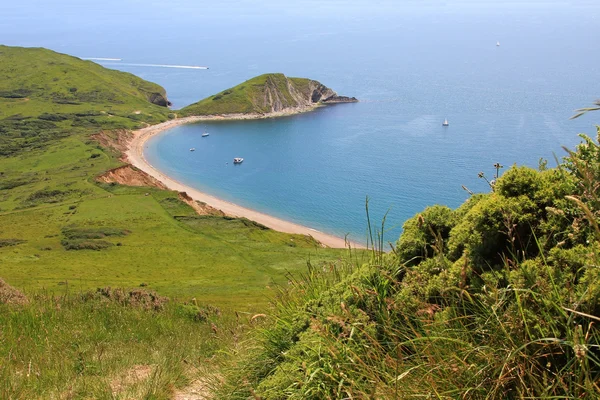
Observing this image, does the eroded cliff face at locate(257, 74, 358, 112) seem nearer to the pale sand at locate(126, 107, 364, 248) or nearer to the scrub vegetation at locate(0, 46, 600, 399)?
the pale sand at locate(126, 107, 364, 248)

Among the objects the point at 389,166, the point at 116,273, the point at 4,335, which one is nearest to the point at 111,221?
the point at 116,273

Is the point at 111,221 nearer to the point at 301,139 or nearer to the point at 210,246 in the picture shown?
the point at 210,246

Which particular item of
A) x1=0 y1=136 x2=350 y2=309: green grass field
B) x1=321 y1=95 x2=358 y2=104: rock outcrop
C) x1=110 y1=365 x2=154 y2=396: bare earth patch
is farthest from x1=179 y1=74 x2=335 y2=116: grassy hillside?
x1=110 y1=365 x2=154 y2=396: bare earth patch

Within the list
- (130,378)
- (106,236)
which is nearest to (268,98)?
(106,236)

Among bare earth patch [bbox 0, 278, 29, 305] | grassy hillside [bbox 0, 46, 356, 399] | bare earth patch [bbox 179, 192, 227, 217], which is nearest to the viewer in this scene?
grassy hillside [bbox 0, 46, 356, 399]

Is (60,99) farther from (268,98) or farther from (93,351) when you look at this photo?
(93,351)
